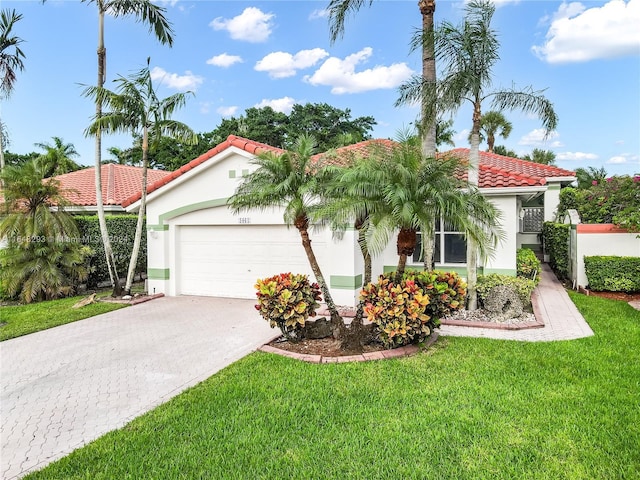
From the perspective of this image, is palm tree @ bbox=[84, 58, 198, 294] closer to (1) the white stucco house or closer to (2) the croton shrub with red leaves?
(1) the white stucco house

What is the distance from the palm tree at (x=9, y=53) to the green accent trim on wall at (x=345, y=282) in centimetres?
1595

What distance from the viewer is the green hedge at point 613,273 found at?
11.6 m

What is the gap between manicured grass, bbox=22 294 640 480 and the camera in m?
3.82

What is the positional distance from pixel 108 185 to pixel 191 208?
33.0 feet

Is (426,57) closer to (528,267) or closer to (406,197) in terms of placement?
(406,197)

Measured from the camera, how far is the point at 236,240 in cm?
1285

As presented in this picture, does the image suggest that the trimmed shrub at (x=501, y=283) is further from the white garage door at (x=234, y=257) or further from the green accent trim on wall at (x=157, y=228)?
the green accent trim on wall at (x=157, y=228)

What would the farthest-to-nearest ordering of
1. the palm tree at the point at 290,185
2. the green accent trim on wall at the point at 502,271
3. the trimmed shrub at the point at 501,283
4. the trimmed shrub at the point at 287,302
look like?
the green accent trim on wall at the point at 502,271, the trimmed shrub at the point at 501,283, the trimmed shrub at the point at 287,302, the palm tree at the point at 290,185

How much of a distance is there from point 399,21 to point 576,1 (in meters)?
5.58

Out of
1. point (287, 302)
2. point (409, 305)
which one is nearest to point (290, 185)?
point (287, 302)

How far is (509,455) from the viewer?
3982mm

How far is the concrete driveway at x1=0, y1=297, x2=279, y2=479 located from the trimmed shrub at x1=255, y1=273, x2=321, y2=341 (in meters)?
0.86

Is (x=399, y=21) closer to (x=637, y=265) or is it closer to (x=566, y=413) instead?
(x=637, y=265)

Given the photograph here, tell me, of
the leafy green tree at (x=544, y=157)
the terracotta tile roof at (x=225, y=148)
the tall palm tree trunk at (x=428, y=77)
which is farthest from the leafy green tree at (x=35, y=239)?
the leafy green tree at (x=544, y=157)
